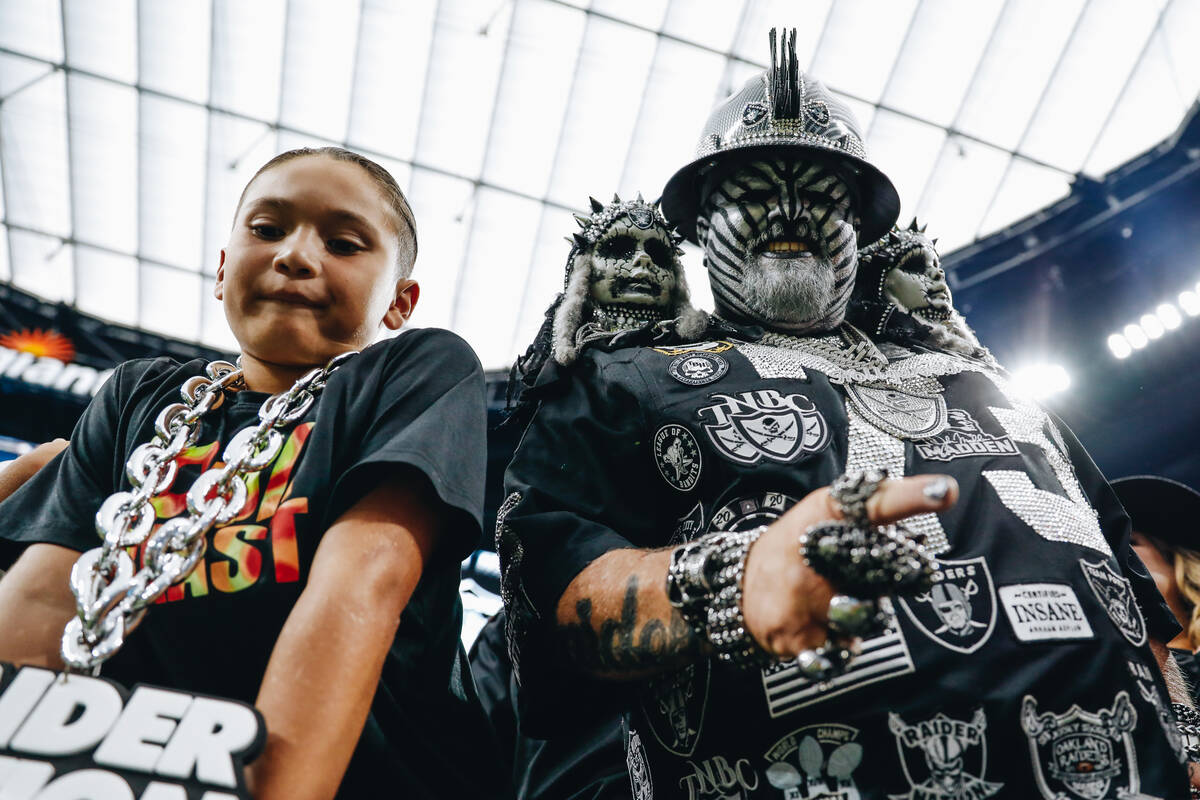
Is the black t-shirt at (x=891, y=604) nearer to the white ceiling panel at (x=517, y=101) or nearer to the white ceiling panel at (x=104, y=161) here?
the white ceiling panel at (x=517, y=101)

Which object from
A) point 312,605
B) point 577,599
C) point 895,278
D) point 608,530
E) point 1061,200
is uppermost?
point 1061,200

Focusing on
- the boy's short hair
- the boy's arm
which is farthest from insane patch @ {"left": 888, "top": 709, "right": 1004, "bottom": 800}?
the boy's short hair

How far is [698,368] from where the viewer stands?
196 cm

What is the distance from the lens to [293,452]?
1409mm

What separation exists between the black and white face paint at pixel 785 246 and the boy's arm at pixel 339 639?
1.26 m

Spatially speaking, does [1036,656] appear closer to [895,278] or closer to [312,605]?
[312,605]

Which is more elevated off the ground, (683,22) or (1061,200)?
(683,22)

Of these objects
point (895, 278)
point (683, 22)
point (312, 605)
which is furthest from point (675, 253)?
point (683, 22)

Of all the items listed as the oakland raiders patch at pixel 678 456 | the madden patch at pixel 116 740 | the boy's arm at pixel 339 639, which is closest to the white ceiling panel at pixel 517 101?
the oakland raiders patch at pixel 678 456

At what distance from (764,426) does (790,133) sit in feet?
3.17

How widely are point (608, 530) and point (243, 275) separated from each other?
2.87 feet

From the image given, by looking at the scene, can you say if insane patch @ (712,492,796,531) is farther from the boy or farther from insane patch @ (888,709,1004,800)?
the boy

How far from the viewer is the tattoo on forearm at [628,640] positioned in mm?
1365

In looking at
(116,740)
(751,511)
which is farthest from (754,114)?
(116,740)
